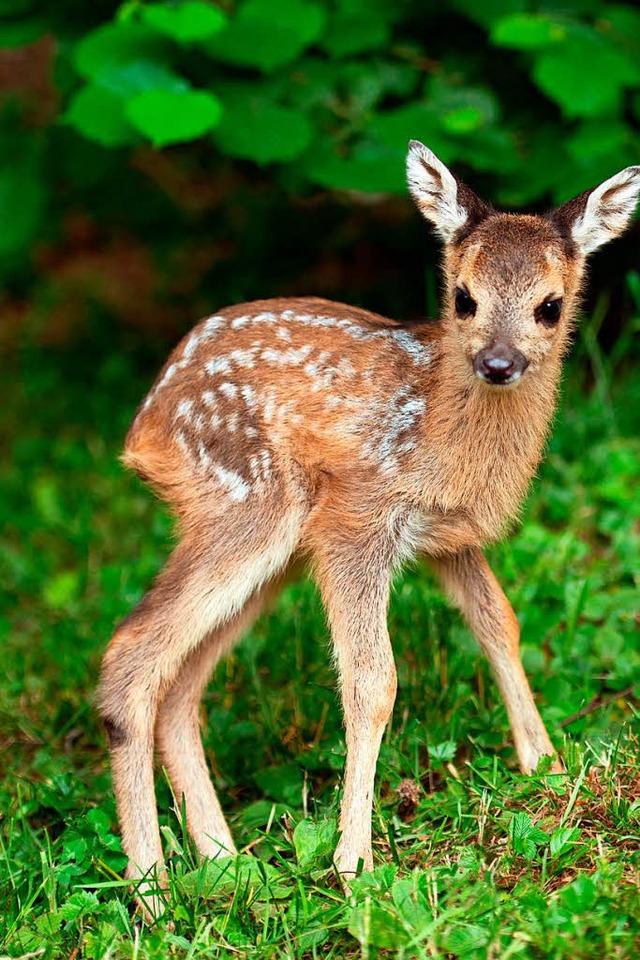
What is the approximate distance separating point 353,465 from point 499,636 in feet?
2.93

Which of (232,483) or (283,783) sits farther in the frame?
(283,783)

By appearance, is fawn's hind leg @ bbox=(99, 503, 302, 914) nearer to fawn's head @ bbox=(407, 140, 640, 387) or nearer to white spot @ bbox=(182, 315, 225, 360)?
white spot @ bbox=(182, 315, 225, 360)

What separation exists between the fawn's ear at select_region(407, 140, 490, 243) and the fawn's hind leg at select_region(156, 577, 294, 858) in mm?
1447

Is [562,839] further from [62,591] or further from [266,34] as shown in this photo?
[266,34]

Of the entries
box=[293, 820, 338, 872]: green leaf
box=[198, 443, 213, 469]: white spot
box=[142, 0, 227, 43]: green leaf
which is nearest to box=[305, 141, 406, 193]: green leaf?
box=[142, 0, 227, 43]: green leaf

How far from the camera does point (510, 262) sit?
4.44m

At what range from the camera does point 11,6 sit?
7020 millimetres

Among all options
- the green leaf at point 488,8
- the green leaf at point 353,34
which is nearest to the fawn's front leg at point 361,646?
the green leaf at point 353,34

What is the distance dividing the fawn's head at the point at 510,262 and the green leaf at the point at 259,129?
1.54 metres

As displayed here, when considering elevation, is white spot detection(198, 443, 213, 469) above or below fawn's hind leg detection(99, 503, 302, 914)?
above

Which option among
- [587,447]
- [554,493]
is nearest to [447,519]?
[554,493]

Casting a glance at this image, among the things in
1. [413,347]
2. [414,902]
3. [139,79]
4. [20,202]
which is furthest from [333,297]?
[414,902]

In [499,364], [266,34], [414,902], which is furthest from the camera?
[266,34]

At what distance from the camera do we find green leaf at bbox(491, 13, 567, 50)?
20.1 feet
